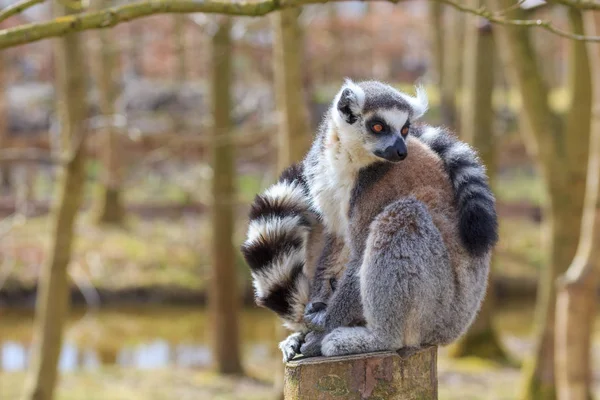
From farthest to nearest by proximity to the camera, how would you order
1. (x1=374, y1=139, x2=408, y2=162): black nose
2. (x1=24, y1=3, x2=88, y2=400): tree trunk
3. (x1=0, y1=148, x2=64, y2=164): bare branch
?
(x1=24, y1=3, x2=88, y2=400): tree trunk < (x1=0, y1=148, x2=64, y2=164): bare branch < (x1=374, y1=139, x2=408, y2=162): black nose

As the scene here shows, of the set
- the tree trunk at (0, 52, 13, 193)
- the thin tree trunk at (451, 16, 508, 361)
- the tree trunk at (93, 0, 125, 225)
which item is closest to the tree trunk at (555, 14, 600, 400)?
the thin tree trunk at (451, 16, 508, 361)

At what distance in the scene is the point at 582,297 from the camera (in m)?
6.27

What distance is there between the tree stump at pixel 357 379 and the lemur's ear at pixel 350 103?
1.17 meters

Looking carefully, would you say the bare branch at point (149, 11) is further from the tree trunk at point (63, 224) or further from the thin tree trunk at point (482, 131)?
the thin tree trunk at point (482, 131)

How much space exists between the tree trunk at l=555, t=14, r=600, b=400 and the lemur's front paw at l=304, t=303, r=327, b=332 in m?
3.42

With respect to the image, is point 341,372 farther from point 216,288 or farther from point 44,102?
point 44,102

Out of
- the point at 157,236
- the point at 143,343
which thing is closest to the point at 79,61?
the point at 143,343

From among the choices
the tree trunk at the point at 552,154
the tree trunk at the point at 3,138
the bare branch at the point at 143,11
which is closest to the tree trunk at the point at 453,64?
the tree trunk at the point at 552,154

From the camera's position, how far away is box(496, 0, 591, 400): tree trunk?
276 inches

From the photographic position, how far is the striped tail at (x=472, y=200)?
3293 mm

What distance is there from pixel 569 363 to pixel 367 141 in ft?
12.3

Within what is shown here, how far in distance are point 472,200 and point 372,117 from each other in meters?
0.62

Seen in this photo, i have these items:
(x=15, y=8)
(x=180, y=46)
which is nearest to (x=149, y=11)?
(x=15, y=8)

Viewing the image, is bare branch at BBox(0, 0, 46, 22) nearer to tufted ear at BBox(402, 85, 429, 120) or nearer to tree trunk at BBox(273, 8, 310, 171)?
tufted ear at BBox(402, 85, 429, 120)
